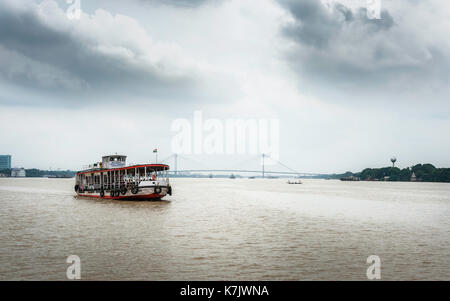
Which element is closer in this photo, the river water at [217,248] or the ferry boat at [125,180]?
the river water at [217,248]

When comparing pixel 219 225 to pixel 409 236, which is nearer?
pixel 409 236

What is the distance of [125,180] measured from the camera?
48250 millimetres

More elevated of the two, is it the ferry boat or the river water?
the ferry boat

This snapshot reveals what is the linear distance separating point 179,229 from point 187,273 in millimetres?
Result: 11217

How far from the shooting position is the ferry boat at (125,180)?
1802 inches

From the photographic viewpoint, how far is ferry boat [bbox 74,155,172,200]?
45781 mm

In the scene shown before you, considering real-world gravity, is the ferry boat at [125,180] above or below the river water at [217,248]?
above

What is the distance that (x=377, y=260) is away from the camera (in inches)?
642

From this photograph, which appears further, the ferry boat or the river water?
the ferry boat

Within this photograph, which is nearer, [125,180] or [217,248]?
[217,248]

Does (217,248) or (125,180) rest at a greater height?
(125,180)

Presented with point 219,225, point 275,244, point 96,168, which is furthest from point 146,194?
point 275,244
